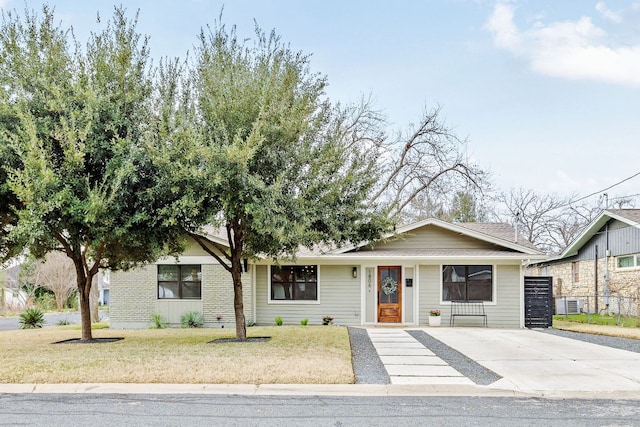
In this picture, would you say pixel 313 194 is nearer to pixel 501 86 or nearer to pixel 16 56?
pixel 16 56

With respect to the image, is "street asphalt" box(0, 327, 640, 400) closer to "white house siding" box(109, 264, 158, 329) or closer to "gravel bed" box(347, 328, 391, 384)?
"gravel bed" box(347, 328, 391, 384)

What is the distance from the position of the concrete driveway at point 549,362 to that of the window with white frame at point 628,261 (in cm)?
961

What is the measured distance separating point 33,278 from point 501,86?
98.5 ft

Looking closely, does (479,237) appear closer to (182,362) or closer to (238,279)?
(238,279)

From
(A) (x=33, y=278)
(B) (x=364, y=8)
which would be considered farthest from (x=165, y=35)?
(A) (x=33, y=278)

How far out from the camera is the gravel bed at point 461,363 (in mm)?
8508

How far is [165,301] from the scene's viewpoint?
63.7ft

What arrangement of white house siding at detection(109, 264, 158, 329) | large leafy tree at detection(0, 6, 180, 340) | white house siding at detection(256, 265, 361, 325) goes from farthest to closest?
white house siding at detection(109, 264, 158, 329), white house siding at detection(256, 265, 361, 325), large leafy tree at detection(0, 6, 180, 340)

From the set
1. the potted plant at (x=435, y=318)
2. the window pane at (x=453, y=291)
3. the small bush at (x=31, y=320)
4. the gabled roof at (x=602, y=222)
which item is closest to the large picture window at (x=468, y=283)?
the window pane at (x=453, y=291)

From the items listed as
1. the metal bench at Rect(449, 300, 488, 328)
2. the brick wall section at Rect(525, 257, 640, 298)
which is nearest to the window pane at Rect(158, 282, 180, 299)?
the metal bench at Rect(449, 300, 488, 328)

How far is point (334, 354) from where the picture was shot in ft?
34.4

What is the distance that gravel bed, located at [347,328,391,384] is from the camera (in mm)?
8336

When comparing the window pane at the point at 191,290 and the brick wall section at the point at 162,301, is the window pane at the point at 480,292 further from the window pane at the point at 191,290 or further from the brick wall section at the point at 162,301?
the window pane at the point at 191,290

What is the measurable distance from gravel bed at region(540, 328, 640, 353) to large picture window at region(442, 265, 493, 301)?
2.14 meters
